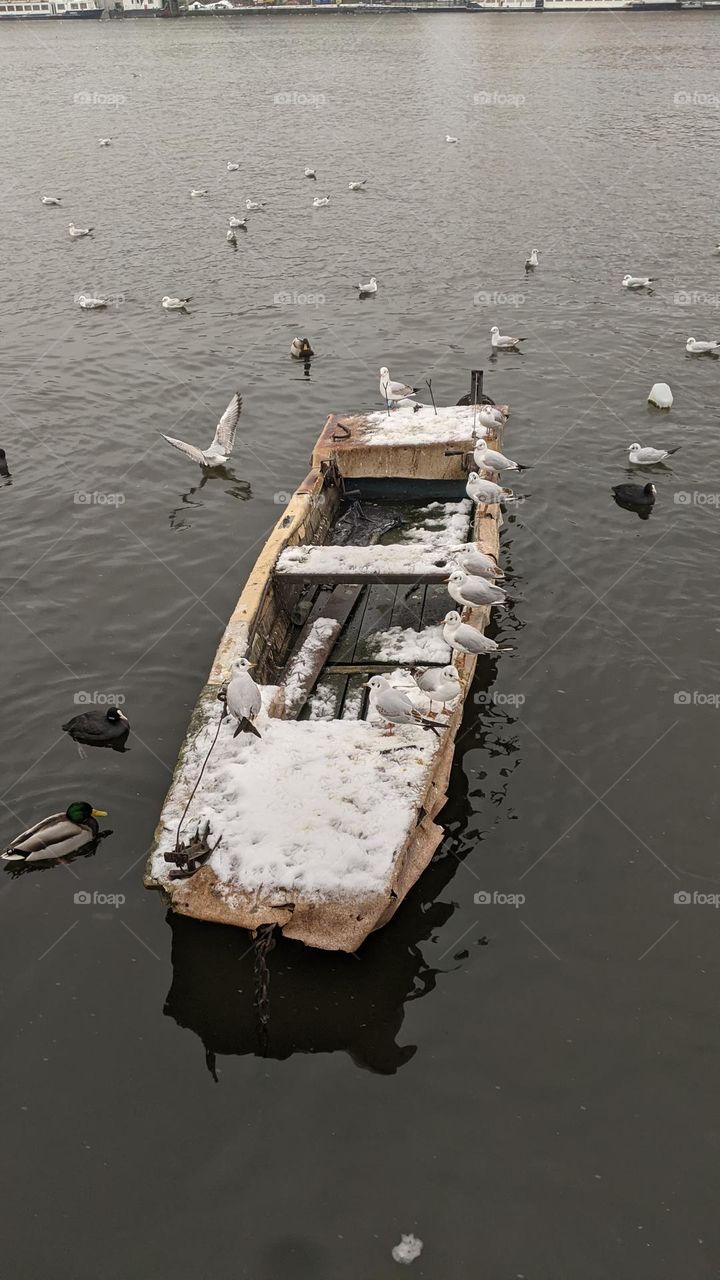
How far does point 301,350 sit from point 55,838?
17.1 m

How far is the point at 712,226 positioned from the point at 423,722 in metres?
30.4

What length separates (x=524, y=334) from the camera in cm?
2519

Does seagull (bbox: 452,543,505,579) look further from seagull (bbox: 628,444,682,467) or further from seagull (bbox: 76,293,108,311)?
seagull (bbox: 76,293,108,311)

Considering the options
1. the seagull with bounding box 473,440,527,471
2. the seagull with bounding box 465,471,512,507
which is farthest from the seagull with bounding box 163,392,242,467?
the seagull with bounding box 465,471,512,507

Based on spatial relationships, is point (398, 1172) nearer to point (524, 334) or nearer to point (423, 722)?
point (423, 722)

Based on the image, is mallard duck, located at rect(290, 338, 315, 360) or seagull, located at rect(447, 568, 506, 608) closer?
seagull, located at rect(447, 568, 506, 608)

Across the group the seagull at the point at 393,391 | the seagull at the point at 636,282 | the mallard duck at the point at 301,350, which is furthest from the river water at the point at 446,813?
the seagull at the point at 393,391

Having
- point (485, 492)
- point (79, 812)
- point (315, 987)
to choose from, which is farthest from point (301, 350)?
point (315, 987)

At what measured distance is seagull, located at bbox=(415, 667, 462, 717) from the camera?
413 inches

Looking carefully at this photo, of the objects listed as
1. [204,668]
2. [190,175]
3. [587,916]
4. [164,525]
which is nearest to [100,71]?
[190,175]

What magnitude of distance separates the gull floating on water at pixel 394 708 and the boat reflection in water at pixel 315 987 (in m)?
1.85

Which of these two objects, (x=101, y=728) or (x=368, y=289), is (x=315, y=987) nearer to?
(x=101, y=728)

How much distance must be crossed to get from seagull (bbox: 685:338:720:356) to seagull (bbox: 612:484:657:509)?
795cm

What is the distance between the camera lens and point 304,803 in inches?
359
